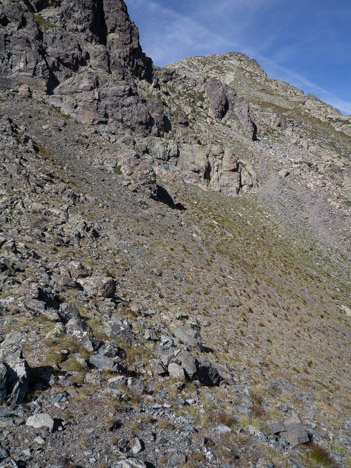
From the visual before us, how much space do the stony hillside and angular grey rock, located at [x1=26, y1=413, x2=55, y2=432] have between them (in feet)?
0.27

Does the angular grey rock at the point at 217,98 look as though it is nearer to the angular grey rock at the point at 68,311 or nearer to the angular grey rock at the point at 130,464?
the angular grey rock at the point at 68,311

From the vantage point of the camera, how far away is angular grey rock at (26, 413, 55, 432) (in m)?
7.14

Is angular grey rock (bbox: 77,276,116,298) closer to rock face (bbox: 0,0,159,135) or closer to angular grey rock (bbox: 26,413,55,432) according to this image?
angular grey rock (bbox: 26,413,55,432)

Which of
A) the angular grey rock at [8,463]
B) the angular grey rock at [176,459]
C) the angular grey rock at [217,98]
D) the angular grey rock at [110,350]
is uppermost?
the angular grey rock at [217,98]

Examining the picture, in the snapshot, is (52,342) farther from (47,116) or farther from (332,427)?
(47,116)

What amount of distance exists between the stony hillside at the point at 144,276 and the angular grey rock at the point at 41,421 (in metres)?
0.08

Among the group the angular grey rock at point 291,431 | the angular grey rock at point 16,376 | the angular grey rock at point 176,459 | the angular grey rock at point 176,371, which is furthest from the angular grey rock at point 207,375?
the angular grey rock at point 16,376

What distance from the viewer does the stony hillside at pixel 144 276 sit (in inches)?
339

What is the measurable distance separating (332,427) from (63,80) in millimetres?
61993

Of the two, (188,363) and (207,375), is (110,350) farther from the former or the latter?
(207,375)

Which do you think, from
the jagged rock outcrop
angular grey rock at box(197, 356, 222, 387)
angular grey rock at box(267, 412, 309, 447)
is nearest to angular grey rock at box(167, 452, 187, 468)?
angular grey rock at box(267, 412, 309, 447)

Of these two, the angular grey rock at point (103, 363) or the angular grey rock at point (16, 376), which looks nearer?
the angular grey rock at point (16, 376)

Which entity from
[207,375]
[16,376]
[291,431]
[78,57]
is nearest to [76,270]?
[16,376]

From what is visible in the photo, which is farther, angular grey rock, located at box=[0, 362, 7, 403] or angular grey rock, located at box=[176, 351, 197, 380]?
angular grey rock, located at box=[176, 351, 197, 380]
